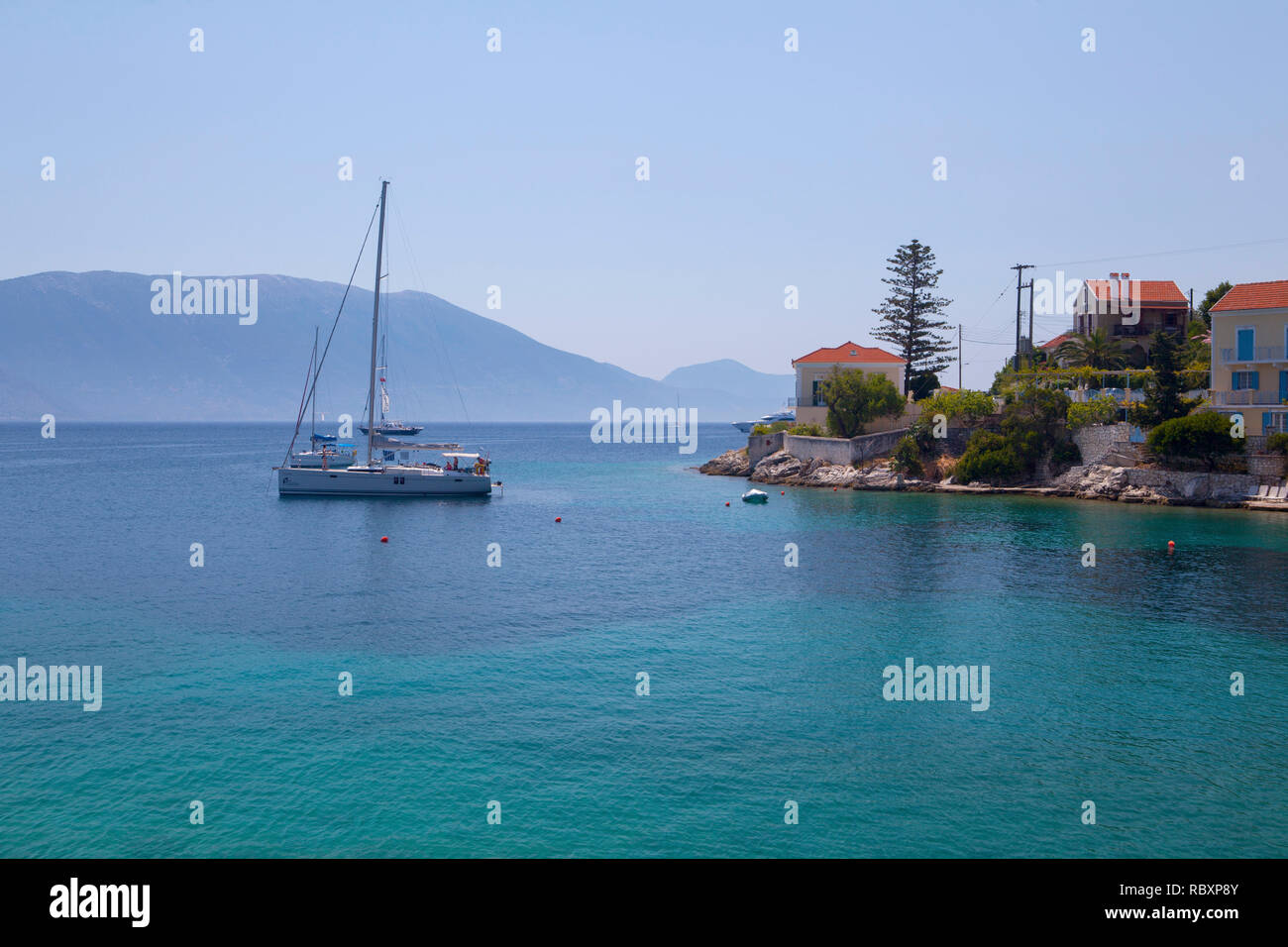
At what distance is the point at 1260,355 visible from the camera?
54.8 metres

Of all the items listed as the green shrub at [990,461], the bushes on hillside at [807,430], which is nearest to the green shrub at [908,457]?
the green shrub at [990,461]

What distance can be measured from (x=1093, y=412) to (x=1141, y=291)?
976 inches

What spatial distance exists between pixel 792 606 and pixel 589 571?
10.2 metres

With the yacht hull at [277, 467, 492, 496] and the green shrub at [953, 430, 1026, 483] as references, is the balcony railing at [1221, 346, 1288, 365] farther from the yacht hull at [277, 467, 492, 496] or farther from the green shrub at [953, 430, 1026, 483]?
the yacht hull at [277, 467, 492, 496]

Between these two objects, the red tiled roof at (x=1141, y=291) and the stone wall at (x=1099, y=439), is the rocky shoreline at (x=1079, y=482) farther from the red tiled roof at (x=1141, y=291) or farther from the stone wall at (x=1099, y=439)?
the red tiled roof at (x=1141, y=291)

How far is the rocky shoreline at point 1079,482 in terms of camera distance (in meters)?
55.0

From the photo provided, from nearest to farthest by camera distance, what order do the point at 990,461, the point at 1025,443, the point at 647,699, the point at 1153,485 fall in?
the point at 647,699 < the point at 1153,485 < the point at 1025,443 < the point at 990,461

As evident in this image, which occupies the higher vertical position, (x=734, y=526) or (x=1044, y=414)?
(x=1044, y=414)

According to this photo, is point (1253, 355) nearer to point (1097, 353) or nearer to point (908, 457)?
point (1097, 353)

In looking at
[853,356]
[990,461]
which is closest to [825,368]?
[853,356]

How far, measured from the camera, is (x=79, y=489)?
72.3 m
